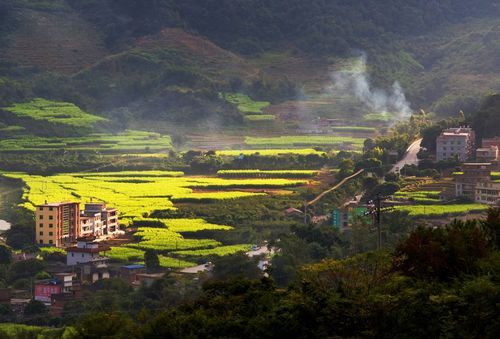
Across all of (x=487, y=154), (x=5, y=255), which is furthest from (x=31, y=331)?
(x=487, y=154)

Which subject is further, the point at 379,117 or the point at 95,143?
the point at 379,117

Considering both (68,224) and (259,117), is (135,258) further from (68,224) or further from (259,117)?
(259,117)

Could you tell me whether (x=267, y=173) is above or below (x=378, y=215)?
above

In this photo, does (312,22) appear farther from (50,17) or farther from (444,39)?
(50,17)

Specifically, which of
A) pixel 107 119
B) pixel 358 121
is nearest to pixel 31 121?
pixel 107 119

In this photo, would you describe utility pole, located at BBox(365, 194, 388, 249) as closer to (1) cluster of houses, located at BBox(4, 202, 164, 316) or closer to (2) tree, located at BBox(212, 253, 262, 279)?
(2) tree, located at BBox(212, 253, 262, 279)

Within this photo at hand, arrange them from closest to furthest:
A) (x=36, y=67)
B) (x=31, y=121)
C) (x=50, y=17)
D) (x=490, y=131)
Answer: (x=490, y=131) → (x=31, y=121) → (x=36, y=67) → (x=50, y=17)

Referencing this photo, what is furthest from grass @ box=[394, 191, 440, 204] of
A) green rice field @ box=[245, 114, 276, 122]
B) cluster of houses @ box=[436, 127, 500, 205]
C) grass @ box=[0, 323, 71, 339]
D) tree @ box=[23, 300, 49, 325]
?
green rice field @ box=[245, 114, 276, 122]
